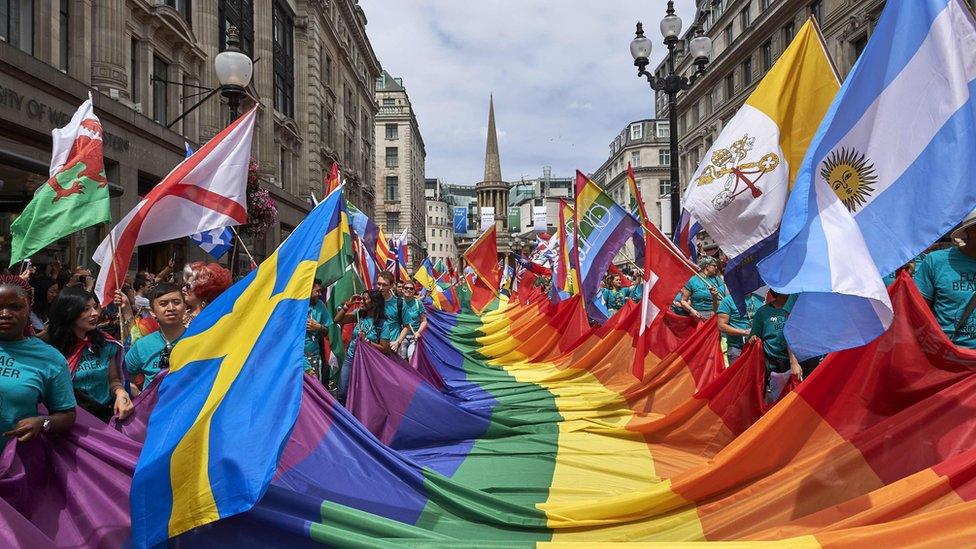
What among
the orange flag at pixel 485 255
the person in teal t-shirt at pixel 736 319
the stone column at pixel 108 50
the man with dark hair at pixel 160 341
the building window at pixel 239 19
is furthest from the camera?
the building window at pixel 239 19

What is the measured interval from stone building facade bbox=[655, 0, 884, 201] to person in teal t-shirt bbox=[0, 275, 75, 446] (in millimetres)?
25518

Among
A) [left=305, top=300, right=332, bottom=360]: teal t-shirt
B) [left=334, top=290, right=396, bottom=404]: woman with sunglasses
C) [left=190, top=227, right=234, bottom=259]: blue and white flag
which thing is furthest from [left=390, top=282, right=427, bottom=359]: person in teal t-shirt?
[left=190, top=227, right=234, bottom=259]: blue and white flag

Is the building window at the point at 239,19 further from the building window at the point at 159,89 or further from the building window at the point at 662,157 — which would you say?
the building window at the point at 662,157

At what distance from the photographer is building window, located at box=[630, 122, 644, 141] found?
7469 centimetres

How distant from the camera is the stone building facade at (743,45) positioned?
2656 cm

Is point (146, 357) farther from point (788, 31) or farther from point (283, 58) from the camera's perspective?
point (788, 31)

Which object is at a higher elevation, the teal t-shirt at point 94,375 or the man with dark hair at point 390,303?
the man with dark hair at point 390,303

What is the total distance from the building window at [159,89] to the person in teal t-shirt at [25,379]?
56.8 feet

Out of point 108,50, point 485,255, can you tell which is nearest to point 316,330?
point 485,255

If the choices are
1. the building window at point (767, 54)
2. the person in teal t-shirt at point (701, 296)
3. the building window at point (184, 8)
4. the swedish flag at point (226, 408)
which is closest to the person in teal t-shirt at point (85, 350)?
the swedish flag at point (226, 408)

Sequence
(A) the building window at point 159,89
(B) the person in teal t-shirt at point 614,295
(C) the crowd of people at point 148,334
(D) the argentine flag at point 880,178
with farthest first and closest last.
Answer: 1. (A) the building window at point 159,89
2. (B) the person in teal t-shirt at point 614,295
3. (D) the argentine flag at point 880,178
4. (C) the crowd of people at point 148,334

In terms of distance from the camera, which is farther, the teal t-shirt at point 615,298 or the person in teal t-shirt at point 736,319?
the teal t-shirt at point 615,298

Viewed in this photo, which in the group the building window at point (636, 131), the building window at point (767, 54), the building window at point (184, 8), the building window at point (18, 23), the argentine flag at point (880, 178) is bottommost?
the argentine flag at point (880, 178)

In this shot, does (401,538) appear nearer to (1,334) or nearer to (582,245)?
(1,334)
